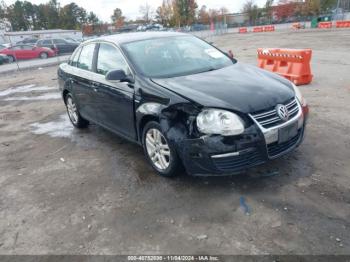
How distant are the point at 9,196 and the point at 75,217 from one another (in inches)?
48.4

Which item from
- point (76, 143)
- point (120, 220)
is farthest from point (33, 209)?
point (76, 143)

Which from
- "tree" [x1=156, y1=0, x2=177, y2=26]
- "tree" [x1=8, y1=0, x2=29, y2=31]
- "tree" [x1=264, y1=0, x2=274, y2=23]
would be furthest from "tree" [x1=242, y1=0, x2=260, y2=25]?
"tree" [x1=8, y1=0, x2=29, y2=31]

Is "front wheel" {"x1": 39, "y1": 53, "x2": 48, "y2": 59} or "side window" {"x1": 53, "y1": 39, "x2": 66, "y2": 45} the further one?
"side window" {"x1": 53, "y1": 39, "x2": 66, "y2": 45}

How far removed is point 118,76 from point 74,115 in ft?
8.63

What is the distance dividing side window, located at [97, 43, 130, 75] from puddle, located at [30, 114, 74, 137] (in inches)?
75.2

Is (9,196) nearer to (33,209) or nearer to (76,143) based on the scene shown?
(33,209)

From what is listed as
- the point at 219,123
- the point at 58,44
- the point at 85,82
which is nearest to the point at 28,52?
the point at 58,44

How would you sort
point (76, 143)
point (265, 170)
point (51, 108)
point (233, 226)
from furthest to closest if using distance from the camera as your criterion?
1. point (51, 108)
2. point (76, 143)
3. point (265, 170)
4. point (233, 226)

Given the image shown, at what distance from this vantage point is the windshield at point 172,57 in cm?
439

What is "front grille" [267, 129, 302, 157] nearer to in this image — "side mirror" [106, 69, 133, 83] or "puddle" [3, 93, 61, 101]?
"side mirror" [106, 69, 133, 83]

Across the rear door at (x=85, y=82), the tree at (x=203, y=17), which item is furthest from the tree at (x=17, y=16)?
the rear door at (x=85, y=82)

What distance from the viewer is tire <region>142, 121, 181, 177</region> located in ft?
12.7

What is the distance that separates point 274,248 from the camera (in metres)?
2.82

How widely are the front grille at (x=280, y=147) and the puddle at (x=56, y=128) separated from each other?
4.13 meters
